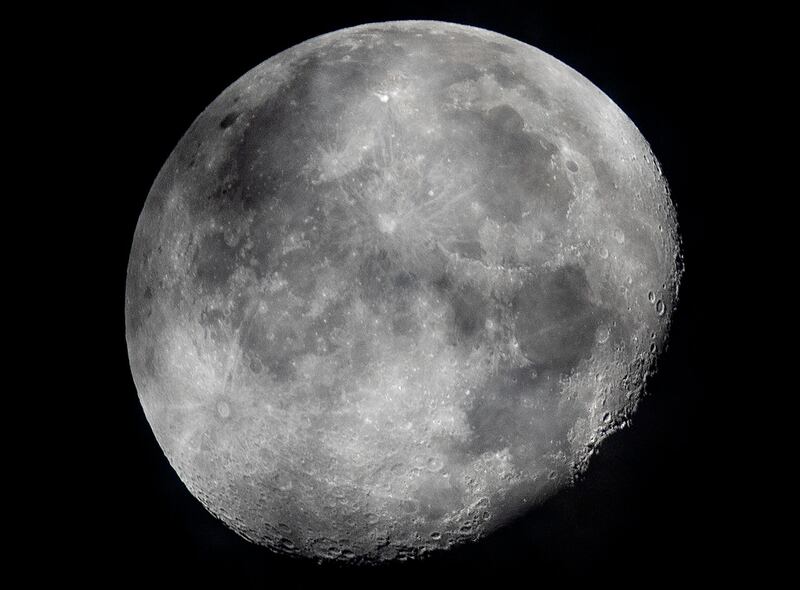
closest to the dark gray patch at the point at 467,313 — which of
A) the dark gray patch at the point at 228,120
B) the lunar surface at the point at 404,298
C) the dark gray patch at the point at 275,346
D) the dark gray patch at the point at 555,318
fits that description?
the lunar surface at the point at 404,298

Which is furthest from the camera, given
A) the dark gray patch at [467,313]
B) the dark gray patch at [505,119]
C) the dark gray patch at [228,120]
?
the dark gray patch at [228,120]

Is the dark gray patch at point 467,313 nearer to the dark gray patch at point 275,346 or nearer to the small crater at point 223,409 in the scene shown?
the dark gray patch at point 275,346

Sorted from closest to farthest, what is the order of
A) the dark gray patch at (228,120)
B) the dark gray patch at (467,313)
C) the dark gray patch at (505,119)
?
the dark gray patch at (467,313)
the dark gray patch at (505,119)
the dark gray patch at (228,120)

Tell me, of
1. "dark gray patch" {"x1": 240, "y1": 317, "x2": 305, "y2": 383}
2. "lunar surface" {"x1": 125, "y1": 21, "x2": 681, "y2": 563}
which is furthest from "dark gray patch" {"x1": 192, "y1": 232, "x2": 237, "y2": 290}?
"dark gray patch" {"x1": 240, "y1": 317, "x2": 305, "y2": 383}

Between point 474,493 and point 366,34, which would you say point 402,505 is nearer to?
point 474,493

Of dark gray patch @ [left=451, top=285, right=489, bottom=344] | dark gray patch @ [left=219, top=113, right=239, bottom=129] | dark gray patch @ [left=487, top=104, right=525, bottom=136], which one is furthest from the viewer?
dark gray patch @ [left=219, top=113, right=239, bottom=129]

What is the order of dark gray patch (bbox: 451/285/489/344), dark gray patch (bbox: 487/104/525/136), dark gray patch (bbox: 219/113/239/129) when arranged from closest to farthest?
1. dark gray patch (bbox: 451/285/489/344)
2. dark gray patch (bbox: 487/104/525/136)
3. dark gray patch (bbox: 219/113/239/129)

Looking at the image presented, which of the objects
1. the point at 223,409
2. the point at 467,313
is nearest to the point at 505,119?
the point at 467,313

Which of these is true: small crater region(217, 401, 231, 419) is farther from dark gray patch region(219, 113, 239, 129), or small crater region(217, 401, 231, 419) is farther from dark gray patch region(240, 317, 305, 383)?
dark gray patch region(219, 113, 239, 129)

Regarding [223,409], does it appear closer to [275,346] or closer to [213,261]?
[275,346]
